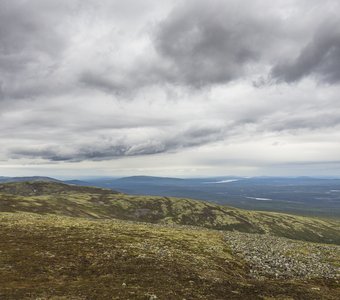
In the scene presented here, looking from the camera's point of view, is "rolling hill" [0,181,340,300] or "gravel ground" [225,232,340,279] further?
"gravel ground" [225,232,340,279]

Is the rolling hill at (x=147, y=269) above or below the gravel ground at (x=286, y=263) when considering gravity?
above

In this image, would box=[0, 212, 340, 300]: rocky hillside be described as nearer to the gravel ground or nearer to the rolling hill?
the rolling hill

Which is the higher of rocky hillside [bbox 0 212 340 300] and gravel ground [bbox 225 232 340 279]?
rocky hillside [bbox 0 212 340 300]

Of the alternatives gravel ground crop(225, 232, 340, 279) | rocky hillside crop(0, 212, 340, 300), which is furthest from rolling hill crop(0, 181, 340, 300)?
gravel ground crop(225, 232, 340, 279)

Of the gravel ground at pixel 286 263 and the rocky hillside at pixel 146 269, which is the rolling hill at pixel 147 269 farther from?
the gravel ground at pixel 286 263

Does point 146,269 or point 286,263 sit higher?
point 146,269

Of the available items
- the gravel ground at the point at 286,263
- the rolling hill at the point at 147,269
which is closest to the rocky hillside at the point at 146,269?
the rolling hill at the point at 147,269

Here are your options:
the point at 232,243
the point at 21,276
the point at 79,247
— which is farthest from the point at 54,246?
the point at 232,243

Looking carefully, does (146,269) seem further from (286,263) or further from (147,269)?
(286,263)

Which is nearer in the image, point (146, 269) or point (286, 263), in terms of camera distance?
point (146, 269)

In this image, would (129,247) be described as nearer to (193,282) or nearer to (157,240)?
(157,240)

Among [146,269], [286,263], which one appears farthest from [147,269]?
[286,263]

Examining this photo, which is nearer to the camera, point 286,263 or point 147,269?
point 147,269

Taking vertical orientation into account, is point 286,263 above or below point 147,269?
below
